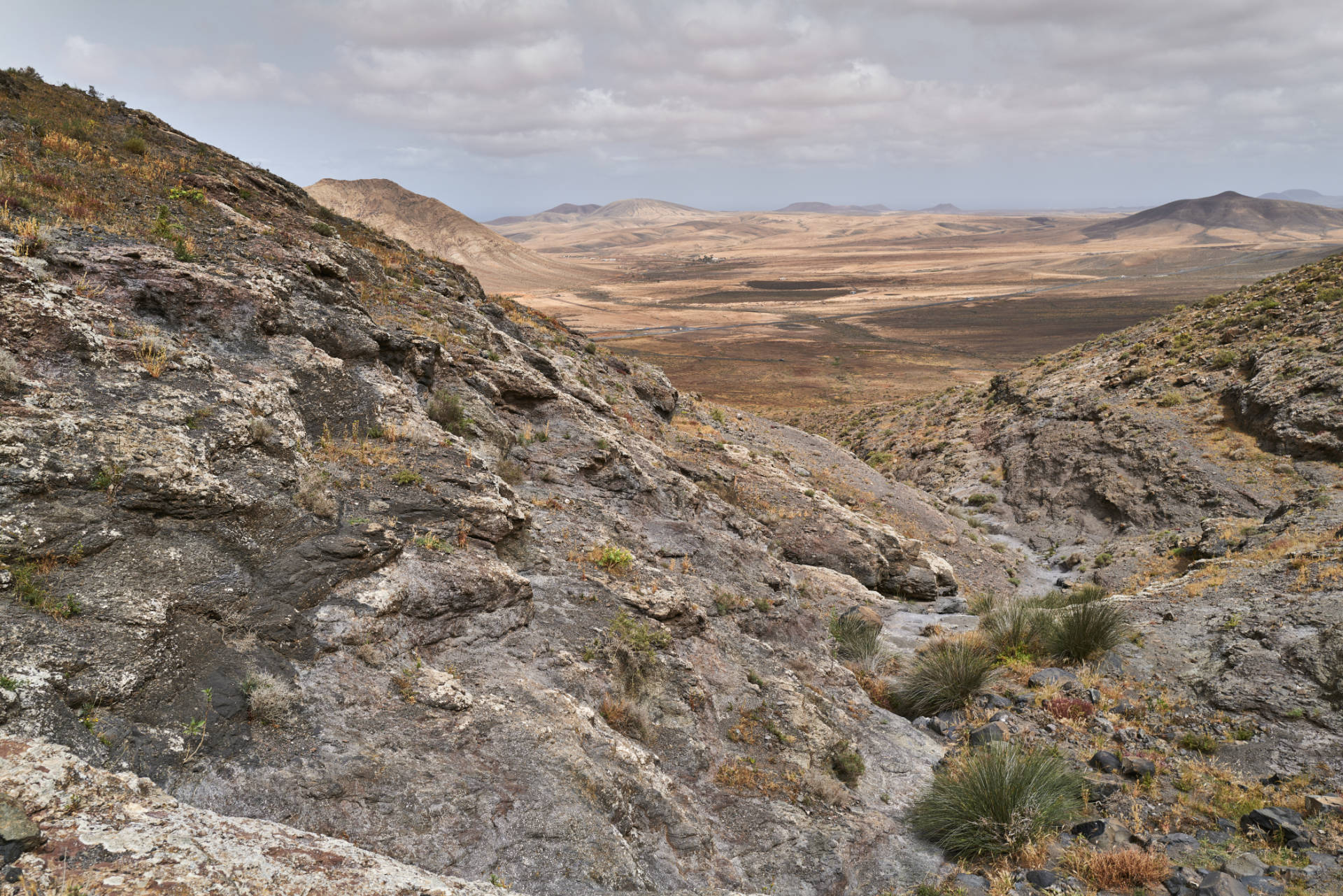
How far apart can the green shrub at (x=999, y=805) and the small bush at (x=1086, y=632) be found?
456 centimetres

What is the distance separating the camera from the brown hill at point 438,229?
153 metres

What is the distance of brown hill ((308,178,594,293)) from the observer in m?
153

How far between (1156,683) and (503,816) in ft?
35.9

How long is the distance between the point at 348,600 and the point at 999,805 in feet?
24.1

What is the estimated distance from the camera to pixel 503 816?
5.46 metres

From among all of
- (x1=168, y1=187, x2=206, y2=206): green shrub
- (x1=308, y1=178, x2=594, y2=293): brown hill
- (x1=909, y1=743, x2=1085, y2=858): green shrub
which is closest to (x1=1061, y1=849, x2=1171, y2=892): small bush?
(x1=909, y1=743, x2=1085, y2=858): green shrub

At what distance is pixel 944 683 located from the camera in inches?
448

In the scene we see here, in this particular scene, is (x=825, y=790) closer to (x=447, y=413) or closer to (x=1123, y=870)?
(x=1123, y=870)

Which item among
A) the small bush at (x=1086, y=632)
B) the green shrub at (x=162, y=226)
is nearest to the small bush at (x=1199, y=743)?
→ the small bush at (x=1086, y=632)

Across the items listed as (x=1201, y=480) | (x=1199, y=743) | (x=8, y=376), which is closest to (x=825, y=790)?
(x=1199, y=743)

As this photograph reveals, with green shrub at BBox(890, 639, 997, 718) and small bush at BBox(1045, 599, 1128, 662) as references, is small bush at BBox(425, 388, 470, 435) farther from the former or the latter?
small bush at BBox(1045, 599, 1128, 662)

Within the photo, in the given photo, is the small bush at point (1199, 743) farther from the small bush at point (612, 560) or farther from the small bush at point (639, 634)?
the small bush at point (612, 560)

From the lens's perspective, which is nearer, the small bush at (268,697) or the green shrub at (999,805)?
the small bush at (268,697)

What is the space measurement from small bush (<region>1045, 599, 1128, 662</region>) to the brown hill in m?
146
